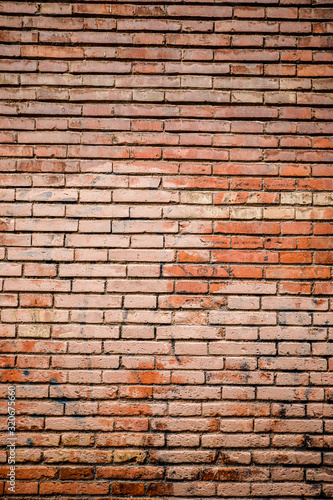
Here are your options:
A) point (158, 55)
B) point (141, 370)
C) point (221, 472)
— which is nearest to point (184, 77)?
point (158, 55)

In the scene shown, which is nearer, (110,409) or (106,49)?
(110,409)

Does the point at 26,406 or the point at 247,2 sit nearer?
the point at 26,406

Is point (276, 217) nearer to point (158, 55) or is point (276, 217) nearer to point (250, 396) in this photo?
point (250, 396)

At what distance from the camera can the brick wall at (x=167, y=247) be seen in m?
1.67

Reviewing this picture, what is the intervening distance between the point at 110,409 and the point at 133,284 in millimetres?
673

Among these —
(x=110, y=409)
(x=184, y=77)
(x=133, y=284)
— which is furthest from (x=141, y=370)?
(x=184, y=77)

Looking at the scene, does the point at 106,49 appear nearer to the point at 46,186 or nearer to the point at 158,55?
the point at 158,55

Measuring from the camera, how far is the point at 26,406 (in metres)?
1.68

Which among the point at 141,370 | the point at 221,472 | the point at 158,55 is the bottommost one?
the point at 221,472

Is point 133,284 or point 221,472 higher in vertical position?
point 133,284

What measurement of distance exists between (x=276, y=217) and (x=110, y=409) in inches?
54.6

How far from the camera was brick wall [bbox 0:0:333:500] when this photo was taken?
5.47 feet

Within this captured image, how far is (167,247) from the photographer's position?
5.74 feet

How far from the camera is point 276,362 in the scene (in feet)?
5.61
